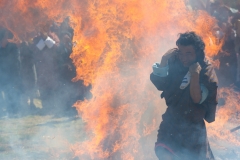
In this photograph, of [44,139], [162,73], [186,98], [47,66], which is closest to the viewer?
[186,98]

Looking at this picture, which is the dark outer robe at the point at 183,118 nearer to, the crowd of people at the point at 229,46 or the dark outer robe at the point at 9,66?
the crowd of people at the point at 229,46

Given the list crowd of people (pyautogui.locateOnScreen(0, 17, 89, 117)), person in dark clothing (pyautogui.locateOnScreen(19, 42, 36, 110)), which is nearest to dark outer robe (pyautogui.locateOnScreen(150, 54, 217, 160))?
crowd of people (pyautogui.locateOnScreen(0, 17, 89, 117))

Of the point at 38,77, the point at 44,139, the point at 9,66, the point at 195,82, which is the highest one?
the point at 9,66

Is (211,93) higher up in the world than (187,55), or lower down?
lower down

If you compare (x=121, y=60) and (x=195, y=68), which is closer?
(x=195, y=68)

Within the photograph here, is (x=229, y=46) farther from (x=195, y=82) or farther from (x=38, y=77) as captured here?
(x=195, y=82)

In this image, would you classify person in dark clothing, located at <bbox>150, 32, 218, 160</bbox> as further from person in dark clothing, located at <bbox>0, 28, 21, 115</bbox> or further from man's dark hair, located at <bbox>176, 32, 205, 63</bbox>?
person in dark clothing, located at <bbox>0, 28, 21, 115</bbox>

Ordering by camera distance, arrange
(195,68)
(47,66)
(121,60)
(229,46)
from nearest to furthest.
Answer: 1. (195,68)
2. (121,60)
3. (47,66)
4. (229,46)

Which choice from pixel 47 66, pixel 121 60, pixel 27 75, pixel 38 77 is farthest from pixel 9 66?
pixel 121 60

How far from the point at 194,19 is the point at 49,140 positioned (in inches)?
148

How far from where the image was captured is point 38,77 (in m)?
9.19

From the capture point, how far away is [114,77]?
5.67m

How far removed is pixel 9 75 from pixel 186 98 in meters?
6.35

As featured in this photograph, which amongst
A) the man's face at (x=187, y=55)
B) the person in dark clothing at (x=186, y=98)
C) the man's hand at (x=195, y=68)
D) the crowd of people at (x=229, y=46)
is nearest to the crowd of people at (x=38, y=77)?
the crowd of people at (x=229, y=46)
